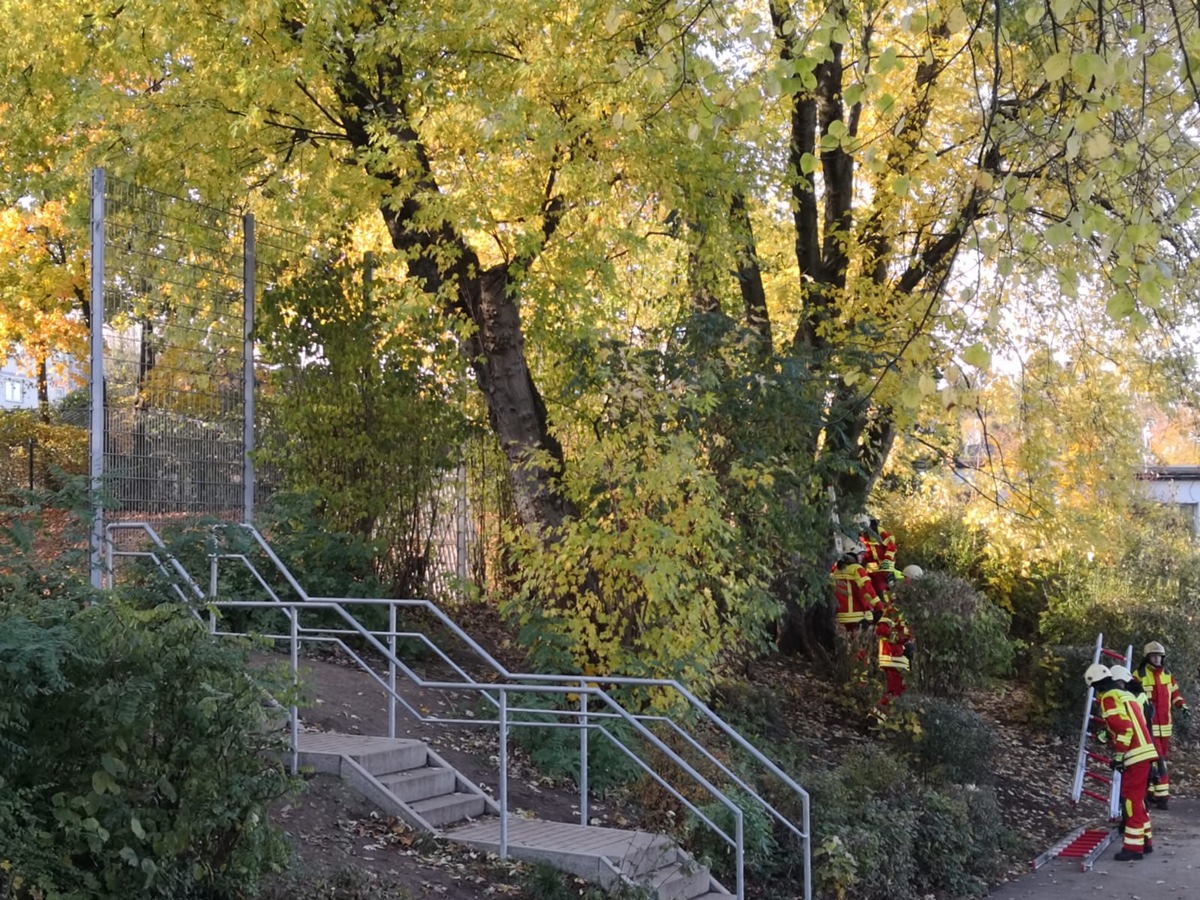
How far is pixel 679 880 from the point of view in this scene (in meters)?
8.27

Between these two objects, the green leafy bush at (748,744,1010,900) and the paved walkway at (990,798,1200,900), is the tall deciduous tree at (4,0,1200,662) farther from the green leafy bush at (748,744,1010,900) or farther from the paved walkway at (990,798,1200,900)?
the paved walkway at (990,798,1200,900)

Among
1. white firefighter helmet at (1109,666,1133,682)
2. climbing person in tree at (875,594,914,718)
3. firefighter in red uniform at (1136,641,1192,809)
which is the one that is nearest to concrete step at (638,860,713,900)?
white firefighter helmet at (1109,666,1133,682)

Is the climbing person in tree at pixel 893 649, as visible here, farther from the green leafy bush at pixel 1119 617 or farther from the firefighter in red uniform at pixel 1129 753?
the green leafy bush at pixel 1119 617

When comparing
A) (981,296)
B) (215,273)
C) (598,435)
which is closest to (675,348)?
(598,435)

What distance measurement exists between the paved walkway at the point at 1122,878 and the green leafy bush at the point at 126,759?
272 inches

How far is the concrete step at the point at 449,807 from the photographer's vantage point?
28.5 feet

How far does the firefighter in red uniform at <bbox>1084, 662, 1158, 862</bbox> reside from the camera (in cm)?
1213

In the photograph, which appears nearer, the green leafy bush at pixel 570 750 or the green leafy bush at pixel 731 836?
the green leafy bush at pixel 731 836

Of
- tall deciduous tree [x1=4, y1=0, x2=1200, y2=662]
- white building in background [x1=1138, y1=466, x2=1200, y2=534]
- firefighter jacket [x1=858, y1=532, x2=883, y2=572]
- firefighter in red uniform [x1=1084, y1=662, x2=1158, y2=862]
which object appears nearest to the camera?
tall deciduous tree [x1=4, y1=0, x2=1200, y2=662]

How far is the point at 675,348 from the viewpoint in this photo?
1268 centimetres

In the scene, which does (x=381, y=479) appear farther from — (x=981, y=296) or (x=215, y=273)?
(x=981, y=296)

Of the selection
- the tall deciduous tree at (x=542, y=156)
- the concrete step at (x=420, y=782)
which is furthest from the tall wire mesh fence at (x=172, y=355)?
the concrete step at (x=420, y=782)

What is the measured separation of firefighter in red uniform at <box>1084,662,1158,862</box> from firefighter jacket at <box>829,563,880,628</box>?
2.98 meters

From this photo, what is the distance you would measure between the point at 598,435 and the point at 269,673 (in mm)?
5706
